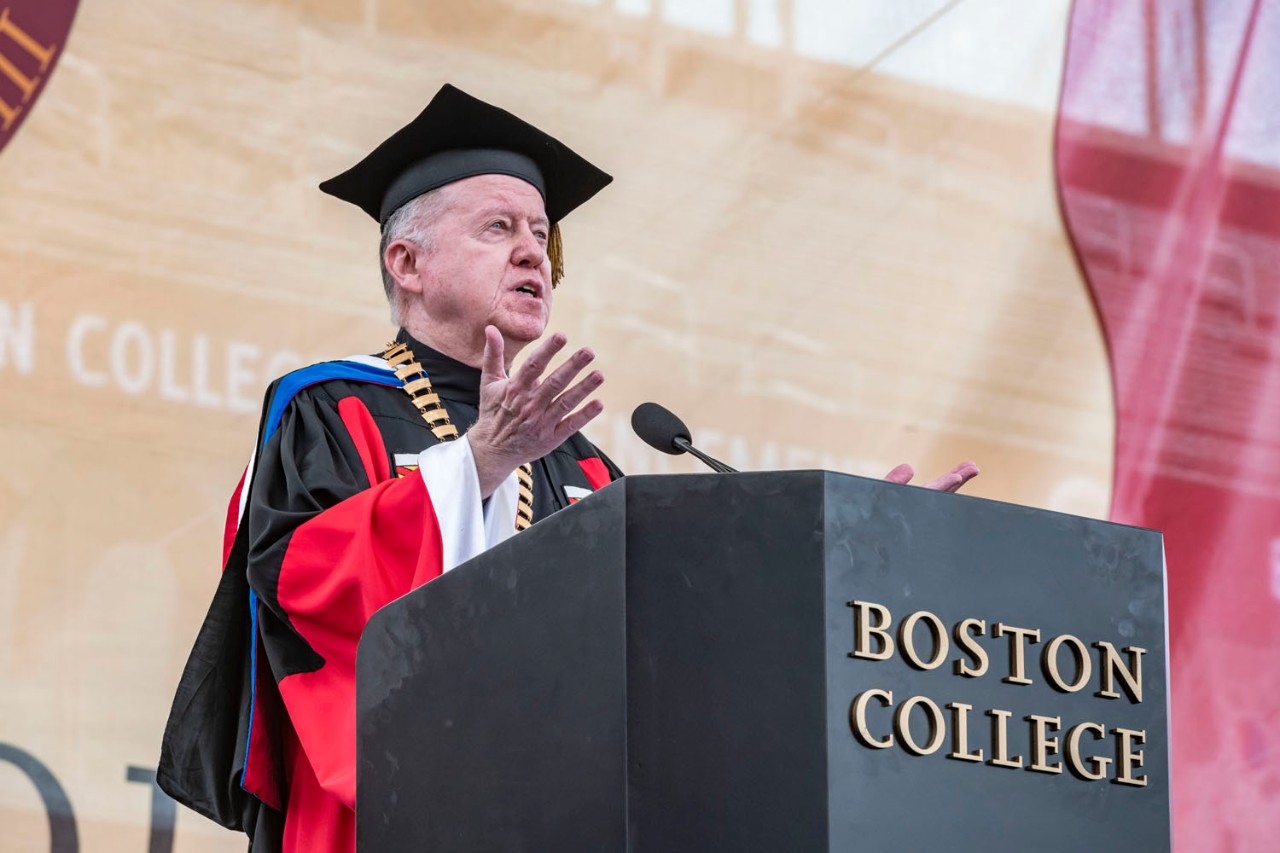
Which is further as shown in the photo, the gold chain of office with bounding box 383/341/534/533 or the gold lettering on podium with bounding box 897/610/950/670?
the gold chain of office with bounding box 383/341/534/533

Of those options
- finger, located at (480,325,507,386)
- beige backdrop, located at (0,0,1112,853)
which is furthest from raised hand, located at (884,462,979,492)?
beige backdrop, located at (0,0,1112,853)

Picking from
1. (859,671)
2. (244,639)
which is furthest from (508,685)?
(244,639)

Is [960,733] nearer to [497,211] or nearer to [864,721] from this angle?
[864,721]

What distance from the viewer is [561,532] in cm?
186

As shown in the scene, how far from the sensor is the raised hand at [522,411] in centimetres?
240

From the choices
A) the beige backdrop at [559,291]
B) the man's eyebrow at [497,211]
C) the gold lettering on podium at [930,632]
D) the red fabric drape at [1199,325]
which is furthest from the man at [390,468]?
the red fabric drape at [1199,325]

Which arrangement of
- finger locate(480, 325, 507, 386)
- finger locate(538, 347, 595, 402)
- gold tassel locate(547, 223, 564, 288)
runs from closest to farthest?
1. finger locate(538, 347, 595, 402)
2. finger locate(480, 325, 507, 386)
3. gold tassel locate(547, 223, 564, 288)

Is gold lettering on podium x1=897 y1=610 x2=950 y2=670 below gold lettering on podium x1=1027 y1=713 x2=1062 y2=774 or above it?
above

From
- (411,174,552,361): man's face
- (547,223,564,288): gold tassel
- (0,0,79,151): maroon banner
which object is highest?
(0,0,79,151): maroon banner

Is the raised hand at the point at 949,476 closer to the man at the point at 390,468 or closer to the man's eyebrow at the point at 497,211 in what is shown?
the man at the point at 390,468

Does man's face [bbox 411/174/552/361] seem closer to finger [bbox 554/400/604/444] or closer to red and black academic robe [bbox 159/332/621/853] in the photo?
red and black academic robe [bbox 159/332/621/853]

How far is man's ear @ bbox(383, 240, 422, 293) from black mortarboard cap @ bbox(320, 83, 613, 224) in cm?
9

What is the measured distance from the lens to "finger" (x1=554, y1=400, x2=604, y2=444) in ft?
7.97

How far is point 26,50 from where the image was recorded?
3.75 m
